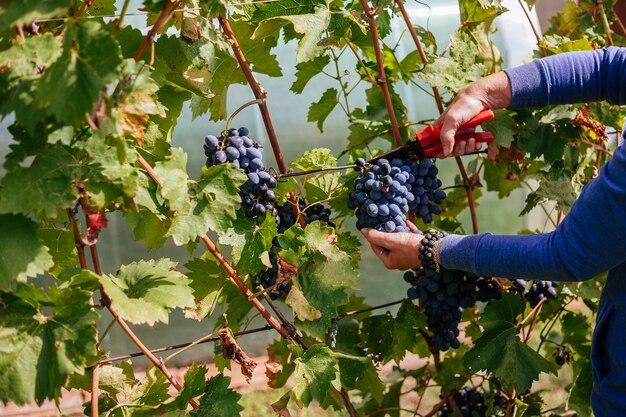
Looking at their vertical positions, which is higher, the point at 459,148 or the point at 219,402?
the point at 459,148

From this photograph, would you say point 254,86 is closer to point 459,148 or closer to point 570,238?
point 459,148

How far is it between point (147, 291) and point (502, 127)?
1161 mm

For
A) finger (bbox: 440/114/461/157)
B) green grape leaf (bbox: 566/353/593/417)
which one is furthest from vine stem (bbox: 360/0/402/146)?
green grape leaf (bbox: 566/353/593/417)

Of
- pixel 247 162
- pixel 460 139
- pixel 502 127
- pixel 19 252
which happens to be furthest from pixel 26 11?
pixel 502 127

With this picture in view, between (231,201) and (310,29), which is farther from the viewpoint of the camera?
(310,29)

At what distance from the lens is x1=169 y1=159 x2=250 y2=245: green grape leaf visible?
1699 millimetres

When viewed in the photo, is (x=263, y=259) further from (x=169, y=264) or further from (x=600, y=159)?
(x=600, y=159)

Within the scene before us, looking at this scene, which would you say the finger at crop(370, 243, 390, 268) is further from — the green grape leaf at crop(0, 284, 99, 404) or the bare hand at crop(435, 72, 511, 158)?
the green grape leaf at crop(0, 284, 99, 404)

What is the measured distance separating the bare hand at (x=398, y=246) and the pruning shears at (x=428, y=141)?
0.73 ft

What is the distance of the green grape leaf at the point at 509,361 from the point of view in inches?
81.8

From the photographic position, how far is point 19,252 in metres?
1.47

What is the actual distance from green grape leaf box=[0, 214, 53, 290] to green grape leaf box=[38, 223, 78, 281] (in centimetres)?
49

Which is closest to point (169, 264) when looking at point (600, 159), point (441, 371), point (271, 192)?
point (271, 192)

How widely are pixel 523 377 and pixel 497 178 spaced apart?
3.07 feet
